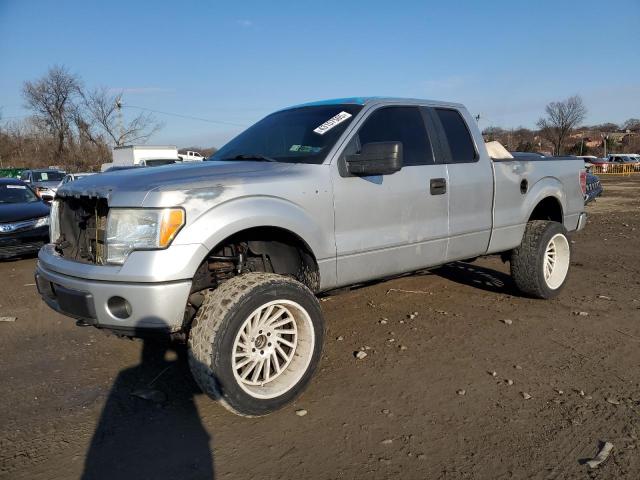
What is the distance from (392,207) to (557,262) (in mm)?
2624

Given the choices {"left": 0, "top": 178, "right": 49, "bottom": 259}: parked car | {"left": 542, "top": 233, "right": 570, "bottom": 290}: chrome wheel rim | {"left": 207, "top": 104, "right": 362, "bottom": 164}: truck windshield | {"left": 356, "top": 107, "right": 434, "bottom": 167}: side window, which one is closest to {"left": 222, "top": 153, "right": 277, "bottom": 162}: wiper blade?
{"left": 207, "top": 104, "right": 362, "bottom": 164}: truck windshield

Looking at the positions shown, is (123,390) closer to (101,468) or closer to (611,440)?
(101,468)

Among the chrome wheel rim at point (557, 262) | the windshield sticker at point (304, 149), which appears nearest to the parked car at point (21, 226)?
the windshield sticker at point (304, 149)

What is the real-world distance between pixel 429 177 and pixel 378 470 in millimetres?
2367

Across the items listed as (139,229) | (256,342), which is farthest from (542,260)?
(139,229)

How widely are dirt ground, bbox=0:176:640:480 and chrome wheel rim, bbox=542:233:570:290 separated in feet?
0.89

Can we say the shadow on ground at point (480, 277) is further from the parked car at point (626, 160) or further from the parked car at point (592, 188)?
the parked car at point (626, 160)

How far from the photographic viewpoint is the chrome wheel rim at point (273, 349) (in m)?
3.04

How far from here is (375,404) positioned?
10.3ft

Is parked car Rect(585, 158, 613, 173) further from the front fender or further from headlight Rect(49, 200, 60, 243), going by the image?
headlight Rect(49, 200, 60, 243)

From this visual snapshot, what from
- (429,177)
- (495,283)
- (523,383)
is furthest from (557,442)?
(495,283)

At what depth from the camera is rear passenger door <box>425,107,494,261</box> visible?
14.1 feet

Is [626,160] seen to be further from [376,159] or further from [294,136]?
[376,159]

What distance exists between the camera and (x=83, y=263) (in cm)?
303
